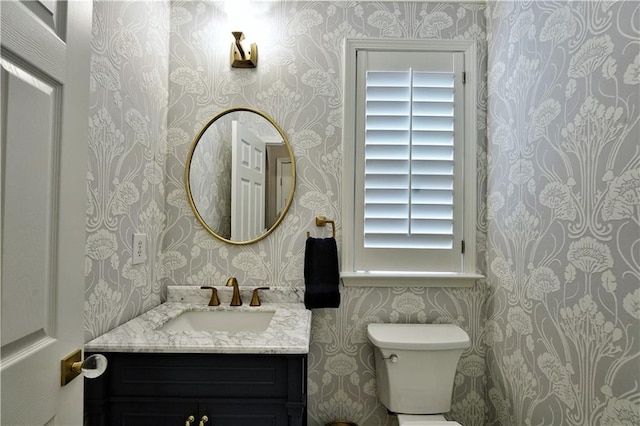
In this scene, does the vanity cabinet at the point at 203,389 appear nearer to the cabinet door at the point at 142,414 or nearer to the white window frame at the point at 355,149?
the cabinet door at the point at 142,414

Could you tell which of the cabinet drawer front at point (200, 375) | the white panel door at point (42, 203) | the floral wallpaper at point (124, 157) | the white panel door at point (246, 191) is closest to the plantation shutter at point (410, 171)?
the white panel door at point (246, 191)

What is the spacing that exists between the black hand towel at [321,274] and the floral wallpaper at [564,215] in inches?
28.6

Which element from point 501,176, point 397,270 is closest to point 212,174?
point 397,270

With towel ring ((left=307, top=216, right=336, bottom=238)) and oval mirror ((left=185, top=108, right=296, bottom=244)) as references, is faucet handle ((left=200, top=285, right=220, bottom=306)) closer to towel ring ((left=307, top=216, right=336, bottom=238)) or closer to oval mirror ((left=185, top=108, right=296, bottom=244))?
oval mirror ((left=185, top=108, right=296, bottom=244))

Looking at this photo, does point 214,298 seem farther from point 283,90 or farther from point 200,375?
point 283,90

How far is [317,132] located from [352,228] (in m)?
0.49

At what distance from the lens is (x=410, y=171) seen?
70.3 inches

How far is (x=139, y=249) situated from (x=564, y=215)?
1565 millimetres

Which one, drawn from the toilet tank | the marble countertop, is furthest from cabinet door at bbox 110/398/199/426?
the toilet tank

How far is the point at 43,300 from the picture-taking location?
68 cm

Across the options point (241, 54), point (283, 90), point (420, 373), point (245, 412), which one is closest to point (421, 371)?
point (420, 373)

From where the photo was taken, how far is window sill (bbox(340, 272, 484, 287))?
174cm

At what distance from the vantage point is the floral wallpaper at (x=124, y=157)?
1.23m

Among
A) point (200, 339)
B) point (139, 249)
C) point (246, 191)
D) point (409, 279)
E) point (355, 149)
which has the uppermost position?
point (355, 149)
